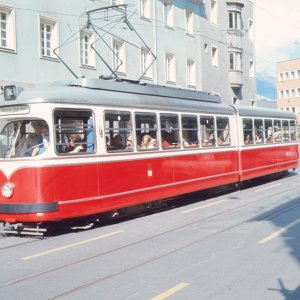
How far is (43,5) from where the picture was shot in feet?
69.8

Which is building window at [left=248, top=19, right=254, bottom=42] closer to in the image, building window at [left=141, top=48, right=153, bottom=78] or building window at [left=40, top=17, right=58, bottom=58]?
building window at [left=141, top=48, right=153, bottom=78]

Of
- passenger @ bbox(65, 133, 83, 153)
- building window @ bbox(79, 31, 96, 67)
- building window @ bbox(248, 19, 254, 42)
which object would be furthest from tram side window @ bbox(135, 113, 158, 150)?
building window @ bbox(248, 19, 254, 42)

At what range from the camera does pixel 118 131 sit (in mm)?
10898

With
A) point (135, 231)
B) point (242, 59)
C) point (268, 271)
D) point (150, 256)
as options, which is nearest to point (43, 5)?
point (135, 231)

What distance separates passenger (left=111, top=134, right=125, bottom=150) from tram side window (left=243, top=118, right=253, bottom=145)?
712cm

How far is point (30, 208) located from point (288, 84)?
82.0 meters

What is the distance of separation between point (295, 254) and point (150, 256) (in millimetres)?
2048

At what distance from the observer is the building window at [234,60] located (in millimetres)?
39053

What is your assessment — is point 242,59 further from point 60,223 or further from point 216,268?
point 216,268

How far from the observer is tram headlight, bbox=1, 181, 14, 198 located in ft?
30.7

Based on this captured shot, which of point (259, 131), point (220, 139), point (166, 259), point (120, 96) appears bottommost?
point (166, 259)

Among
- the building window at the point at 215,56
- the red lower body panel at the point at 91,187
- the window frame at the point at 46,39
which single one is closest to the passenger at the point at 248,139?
the red lower body panel at the point at 91,187

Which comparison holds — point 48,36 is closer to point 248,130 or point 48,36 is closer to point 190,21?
point 248,130

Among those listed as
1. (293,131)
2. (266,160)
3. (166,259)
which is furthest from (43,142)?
(293,131)
